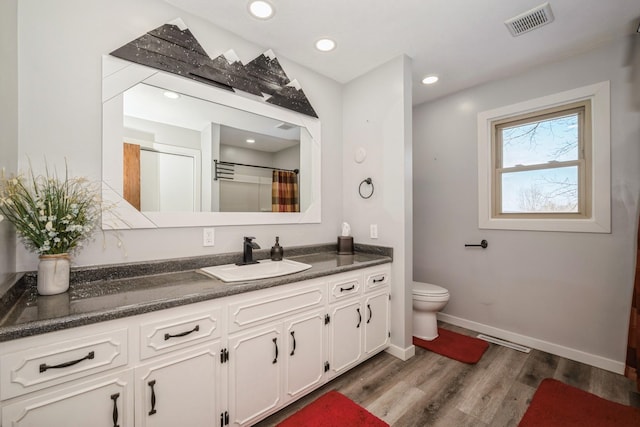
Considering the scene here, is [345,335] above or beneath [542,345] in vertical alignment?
above

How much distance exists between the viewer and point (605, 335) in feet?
6.91

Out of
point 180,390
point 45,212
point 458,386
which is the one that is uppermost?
A: point 45,212

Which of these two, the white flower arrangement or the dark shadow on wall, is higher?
the dark shadow on wall

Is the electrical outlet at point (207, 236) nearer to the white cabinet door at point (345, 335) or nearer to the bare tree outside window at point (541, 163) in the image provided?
the white cabinet door at point (345, 335)

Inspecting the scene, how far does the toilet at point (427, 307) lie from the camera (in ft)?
8.17

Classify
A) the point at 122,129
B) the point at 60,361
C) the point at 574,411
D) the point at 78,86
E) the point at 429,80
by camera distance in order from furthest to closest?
the point at 429,80
the point at 574,411
the point at 122,129
the point at 78,86
the point at 60,361

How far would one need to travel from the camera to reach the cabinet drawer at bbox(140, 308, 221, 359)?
113cm

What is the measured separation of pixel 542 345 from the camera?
7.86ft

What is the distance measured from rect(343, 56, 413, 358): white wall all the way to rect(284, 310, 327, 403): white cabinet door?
84cm

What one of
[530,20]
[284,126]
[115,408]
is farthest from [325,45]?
[115,408]

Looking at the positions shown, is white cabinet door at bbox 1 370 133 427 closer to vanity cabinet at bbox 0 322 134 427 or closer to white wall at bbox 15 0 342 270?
vanity cabinet at bbox 0 322 134 427

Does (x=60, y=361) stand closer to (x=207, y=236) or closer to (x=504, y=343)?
(x=207, y=236)

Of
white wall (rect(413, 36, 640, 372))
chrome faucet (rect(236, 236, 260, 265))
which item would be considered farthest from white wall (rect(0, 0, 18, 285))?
white wall (rect(413, 36, 640, 372))

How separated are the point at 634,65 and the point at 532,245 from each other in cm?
155
